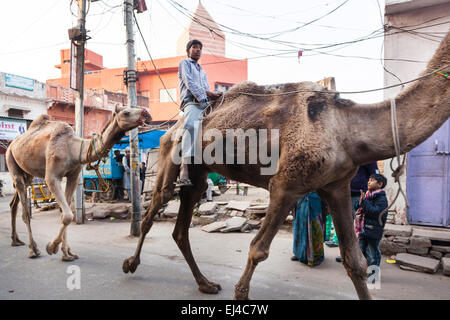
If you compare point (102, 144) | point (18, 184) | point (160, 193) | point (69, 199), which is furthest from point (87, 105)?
point (160, 193)

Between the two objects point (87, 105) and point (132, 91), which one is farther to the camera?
point (87, 105)

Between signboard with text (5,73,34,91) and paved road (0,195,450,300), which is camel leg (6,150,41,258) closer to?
paved road (0,195,450,300)

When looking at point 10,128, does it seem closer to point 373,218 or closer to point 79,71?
point 79,71

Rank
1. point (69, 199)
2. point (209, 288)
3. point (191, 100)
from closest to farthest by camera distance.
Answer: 1. point (209, 288)
2. point (191, 100)
3. point (69, 199)

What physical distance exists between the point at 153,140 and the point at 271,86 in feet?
26.6

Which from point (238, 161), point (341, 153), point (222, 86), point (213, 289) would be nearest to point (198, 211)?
point (213, 289)

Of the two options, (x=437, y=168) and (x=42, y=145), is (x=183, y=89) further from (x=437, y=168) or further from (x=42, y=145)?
(x=437, y=168)

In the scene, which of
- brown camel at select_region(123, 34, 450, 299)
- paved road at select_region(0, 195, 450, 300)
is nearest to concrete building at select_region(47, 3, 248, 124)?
paved road at select_region(0, 195, 450, 300)

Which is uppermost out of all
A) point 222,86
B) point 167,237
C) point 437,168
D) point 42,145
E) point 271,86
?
point 222,86

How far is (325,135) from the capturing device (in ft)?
8.34

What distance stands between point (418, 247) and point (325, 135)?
12.8 ft

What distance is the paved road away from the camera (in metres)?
3.54

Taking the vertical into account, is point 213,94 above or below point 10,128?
below

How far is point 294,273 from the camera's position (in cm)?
433
